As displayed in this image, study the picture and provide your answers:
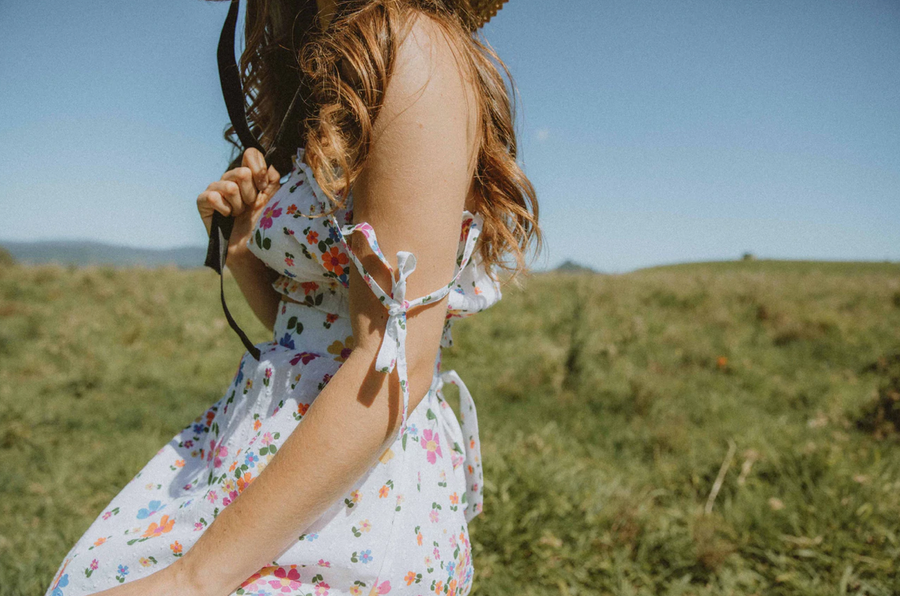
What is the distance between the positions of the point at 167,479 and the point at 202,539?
16.0 inches

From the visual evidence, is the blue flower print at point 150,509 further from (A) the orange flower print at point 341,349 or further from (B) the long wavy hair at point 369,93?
(B) the long wavy hair at point 369,93

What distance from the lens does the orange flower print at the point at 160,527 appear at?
107 centimetres

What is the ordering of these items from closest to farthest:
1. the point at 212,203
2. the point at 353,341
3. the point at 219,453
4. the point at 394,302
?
1. the point at 394,302
2. the point at 353,341
3. the point at 219,453
4. the point at 212,203

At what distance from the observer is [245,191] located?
3.99ft

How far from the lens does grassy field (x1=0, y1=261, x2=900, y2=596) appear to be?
2557 millimetres

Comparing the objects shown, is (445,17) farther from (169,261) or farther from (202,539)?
(169,261)

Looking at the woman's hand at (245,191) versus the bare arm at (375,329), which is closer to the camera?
the bare arm at (375,329)

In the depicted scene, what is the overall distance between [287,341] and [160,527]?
1.50 feet

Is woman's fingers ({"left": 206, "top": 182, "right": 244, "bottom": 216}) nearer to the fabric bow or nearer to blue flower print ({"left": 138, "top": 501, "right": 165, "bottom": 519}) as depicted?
the fabric bow

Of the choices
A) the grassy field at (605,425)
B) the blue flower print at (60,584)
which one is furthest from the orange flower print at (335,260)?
the blue flower print at (60,584)

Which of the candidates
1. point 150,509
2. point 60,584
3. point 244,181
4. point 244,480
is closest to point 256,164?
point 244,181

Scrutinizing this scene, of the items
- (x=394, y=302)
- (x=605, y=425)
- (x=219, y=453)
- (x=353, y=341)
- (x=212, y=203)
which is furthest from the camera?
(x=605, y=425)

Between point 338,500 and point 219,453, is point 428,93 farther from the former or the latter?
point 219,453

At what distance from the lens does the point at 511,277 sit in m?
1.31
